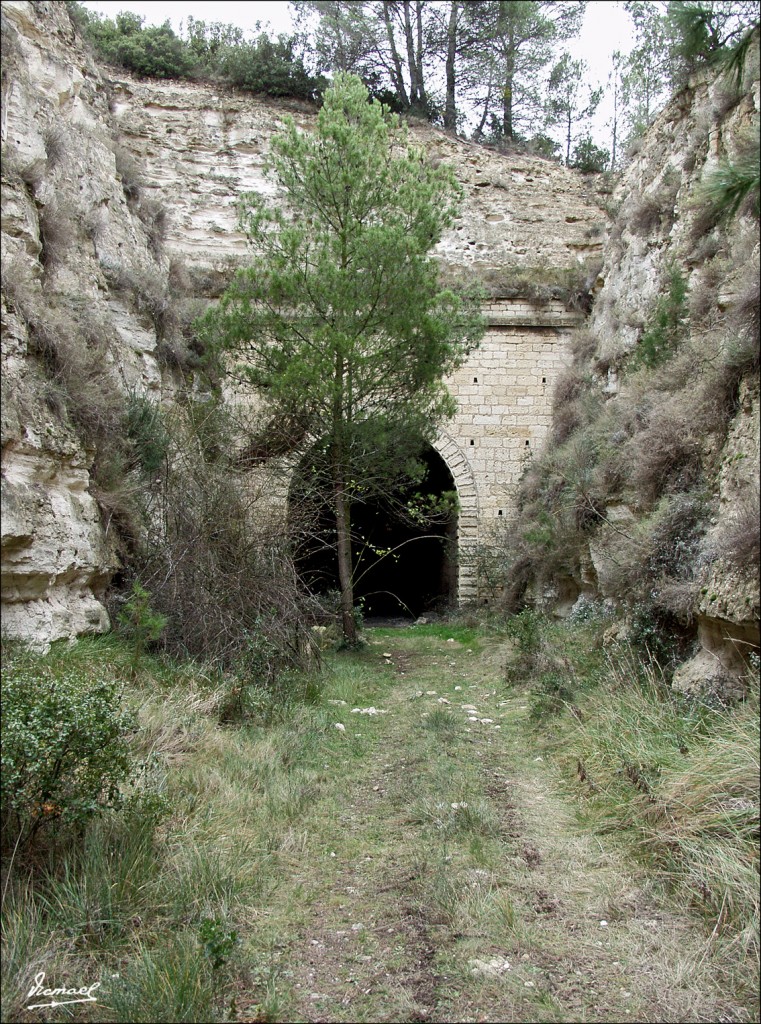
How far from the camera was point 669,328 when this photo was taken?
8570mm

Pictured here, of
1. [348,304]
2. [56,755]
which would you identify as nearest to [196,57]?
[348,304]

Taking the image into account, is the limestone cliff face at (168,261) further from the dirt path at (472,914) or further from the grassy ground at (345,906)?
the dirt path at (472,914)

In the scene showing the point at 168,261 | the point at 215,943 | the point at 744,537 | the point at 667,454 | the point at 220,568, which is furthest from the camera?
the point at 168,261

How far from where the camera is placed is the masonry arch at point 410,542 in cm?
1005

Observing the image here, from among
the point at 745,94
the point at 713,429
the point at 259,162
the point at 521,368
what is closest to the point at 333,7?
the point at 259,162

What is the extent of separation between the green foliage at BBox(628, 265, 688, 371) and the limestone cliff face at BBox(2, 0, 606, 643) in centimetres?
546

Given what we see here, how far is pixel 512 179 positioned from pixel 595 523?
1000 centimetres

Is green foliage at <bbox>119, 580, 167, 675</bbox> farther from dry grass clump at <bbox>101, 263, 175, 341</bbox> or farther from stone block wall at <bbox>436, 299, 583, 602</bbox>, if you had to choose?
stone block wall at <bbox>436, 299, 583, 602</bbox>

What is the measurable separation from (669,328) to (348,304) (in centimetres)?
371

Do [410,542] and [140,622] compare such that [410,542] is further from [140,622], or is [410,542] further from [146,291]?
[140,622]

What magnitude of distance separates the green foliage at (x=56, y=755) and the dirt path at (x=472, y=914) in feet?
3.17

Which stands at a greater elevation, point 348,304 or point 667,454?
point 348,304

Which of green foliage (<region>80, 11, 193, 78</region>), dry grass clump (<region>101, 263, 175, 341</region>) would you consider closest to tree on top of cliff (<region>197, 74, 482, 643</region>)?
dry grass clump (<region>101, 263, 175, 341</region>)

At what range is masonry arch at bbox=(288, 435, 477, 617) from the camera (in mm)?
10055
